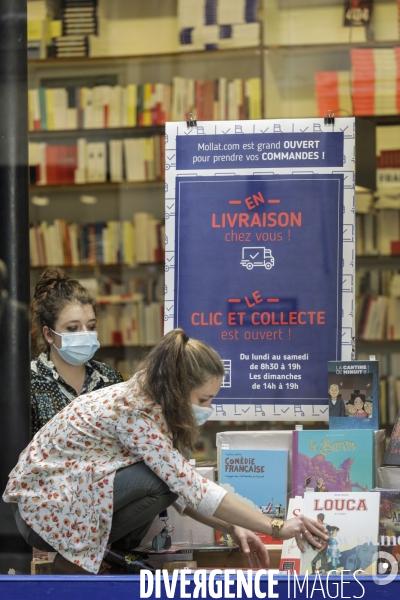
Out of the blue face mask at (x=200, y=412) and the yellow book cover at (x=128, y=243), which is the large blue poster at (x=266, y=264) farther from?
the yellow book cover at (x=128, y=243)

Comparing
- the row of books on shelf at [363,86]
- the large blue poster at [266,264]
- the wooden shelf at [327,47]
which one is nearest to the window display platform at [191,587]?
the large blue poster at [266,264]

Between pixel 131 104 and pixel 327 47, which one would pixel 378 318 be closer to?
pixel 327 47

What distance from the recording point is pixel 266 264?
320 centimetres

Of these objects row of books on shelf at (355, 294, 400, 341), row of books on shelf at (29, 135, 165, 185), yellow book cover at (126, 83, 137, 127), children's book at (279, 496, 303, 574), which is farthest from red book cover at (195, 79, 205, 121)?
children's book at (279, 496, 303, 574)

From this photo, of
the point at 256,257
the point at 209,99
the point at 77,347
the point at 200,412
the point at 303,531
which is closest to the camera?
the point at 303,531

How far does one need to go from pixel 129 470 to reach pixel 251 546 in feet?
1.44

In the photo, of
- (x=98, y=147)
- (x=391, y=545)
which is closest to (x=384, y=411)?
(x=391, y=545)

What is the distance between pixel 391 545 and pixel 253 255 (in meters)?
1.14

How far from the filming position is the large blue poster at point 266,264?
124 inches

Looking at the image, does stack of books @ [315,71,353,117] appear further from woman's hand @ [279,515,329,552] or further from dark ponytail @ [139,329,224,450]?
woman's hand @ [279,515,329,552]

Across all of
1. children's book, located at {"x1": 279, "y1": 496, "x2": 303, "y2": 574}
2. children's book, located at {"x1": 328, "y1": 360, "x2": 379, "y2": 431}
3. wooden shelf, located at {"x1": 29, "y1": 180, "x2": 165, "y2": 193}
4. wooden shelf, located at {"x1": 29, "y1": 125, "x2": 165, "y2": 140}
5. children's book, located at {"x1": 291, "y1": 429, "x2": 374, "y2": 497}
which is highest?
wooden shelf, located at {"x1": 29, "y1": 125, "x2": 165, "y2": 140}

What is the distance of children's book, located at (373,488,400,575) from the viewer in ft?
8.56

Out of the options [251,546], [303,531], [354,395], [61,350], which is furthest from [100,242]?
[303,531]

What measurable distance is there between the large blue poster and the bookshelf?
1589 mm
